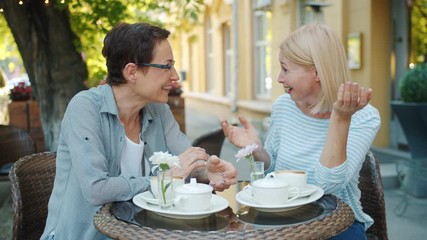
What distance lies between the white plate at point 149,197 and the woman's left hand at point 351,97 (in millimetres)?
709

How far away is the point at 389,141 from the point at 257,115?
4645mm

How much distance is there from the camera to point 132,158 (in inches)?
93.4

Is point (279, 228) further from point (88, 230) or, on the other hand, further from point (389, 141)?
point (389, 141)

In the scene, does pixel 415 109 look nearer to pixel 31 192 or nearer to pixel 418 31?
pixel 418 31

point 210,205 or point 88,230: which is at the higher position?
point 210,205

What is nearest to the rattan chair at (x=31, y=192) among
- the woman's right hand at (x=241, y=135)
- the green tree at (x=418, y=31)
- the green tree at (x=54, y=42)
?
the woman's right hand at (x=241, y=135)

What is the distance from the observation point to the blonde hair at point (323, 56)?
227 cm

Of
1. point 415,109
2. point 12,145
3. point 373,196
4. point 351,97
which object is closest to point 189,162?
point 351,97

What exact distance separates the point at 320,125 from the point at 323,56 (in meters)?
0.31

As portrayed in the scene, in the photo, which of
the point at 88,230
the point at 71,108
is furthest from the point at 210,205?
the point at 71,108

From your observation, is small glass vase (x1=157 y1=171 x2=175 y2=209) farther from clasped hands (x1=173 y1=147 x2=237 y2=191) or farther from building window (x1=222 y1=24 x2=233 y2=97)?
building window (x1=222 y1=24 x2=233 y2=97)

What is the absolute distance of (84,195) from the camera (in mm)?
2076

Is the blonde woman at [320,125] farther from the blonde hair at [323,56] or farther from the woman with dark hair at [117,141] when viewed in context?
the woman with dark hair at [117,141]

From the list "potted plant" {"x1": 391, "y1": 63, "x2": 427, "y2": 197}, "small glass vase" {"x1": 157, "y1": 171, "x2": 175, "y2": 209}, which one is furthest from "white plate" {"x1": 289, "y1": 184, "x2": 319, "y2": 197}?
"potted plant" {"x1": 391, "y1": 63, "x2": 427, "y2": 197}
